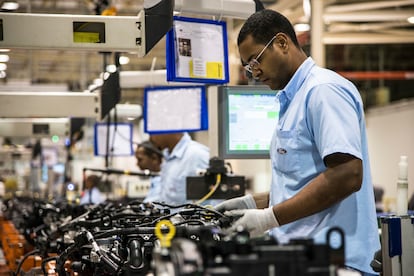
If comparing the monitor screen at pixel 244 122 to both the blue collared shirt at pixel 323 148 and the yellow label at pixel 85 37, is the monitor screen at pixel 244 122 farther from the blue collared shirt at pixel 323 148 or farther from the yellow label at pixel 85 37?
the blue collared shirt at pixel 323 148

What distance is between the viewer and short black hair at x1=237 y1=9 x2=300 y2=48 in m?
3.05

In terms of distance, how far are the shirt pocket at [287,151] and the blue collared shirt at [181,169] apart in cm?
311

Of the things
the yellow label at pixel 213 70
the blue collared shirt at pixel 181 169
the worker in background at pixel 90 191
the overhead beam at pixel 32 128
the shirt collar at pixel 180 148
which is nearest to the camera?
the yellow label at pixel 213 70

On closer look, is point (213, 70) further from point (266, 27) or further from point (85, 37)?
point (266, 27)

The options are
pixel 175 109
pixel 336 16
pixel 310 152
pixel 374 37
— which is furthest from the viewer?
pixel 374 37

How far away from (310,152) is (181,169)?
3360 millimetres

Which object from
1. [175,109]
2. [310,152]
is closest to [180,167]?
[175,109]

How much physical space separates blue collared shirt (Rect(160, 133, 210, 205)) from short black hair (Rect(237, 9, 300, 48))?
3130 mm

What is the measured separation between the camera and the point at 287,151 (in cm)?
298

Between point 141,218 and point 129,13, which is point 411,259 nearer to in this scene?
point 141,218

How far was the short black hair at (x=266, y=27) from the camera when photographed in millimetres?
3047

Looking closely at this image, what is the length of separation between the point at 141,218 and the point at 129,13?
39.1 ft

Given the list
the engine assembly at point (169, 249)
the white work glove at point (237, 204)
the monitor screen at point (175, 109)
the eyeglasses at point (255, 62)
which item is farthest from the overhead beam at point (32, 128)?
the eyeglasses at point (255, 62)

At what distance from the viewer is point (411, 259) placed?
315 centimetres
